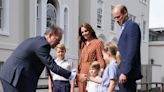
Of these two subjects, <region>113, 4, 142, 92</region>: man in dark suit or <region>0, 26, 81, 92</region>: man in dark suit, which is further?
<region>113, 4, 142, 92</region>: man in dark suit

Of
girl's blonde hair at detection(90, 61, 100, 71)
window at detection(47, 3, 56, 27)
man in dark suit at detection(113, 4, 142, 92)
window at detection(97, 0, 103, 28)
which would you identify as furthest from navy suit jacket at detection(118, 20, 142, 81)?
window at detection(97, 0, 103, 28)

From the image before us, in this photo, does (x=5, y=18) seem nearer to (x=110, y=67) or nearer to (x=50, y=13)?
(x=50, y=13)

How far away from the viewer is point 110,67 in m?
7.79

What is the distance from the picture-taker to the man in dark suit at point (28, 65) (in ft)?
19.9

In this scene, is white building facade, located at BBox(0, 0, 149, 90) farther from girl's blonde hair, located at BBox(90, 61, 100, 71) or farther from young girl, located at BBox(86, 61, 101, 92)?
girl's blonde hair, located at BBox(90, 61, 100, 71)

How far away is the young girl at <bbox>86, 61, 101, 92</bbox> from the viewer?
820cm

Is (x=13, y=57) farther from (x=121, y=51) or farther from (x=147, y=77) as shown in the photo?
(x=147, y=77)

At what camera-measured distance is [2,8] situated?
69.7 feet

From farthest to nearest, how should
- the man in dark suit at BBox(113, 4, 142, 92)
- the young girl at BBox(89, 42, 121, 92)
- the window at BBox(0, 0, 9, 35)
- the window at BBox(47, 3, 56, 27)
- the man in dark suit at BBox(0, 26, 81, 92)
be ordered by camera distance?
the window at BBox(47, 3, 56, 27) → the window at BBox(0, 0, 9, 35) → the young girl at BBox(89, 42, 121, 92) → the man in dark suit at BBox(113, 4, 142, 92) → the man in dark suit at BBox(0, 26, 81, 92)

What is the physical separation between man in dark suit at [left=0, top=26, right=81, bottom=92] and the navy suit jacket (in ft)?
2.93

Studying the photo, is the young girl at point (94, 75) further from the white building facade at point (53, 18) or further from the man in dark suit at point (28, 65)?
the white building facade at point (53, 18)

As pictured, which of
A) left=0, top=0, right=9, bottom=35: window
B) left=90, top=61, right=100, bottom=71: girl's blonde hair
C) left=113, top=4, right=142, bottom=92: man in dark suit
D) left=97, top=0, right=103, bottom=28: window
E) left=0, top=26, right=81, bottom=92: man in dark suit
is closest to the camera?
left=0, top=26, right=81, bottom=92: man in dark suit

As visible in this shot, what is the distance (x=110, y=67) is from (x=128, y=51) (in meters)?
1.05

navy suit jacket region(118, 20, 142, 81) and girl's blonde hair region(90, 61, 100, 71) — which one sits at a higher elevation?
navy suit jacket region(118, 20, 142, 81)
